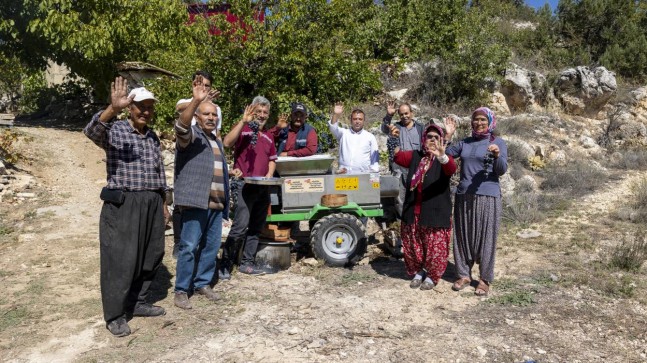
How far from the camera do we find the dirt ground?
3.52 metres

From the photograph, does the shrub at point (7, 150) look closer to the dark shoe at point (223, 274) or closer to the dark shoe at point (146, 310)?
the dark shoe at point (223, 274)

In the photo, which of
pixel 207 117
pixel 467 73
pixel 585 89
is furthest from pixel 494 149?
pixel 585 89

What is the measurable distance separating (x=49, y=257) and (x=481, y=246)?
4.62 meters

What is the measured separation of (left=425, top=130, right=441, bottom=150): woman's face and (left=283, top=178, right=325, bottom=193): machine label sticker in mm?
1305

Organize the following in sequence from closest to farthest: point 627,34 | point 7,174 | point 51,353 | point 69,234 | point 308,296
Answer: point 51,353 → point 308,296 → point 69,234 → point 7,174 → point 627,34

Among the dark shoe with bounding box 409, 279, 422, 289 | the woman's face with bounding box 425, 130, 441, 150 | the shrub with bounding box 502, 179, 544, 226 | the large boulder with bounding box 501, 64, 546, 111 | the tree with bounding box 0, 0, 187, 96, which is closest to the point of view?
the woman's face with bounding box 425, 130, 441, 150

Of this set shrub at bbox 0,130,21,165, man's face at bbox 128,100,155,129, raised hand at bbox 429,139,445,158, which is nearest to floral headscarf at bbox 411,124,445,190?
raised hand at bbox 429,139,445,158

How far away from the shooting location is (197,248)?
14.1 ft

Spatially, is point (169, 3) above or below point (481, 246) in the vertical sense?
above

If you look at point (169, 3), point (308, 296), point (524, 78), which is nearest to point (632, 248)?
point (308, 296)

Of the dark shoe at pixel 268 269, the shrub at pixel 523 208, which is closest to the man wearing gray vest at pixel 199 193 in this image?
the dark shoe at pixel 268 269

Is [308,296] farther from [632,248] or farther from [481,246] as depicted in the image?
[632,248]

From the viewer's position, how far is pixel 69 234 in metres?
6.61

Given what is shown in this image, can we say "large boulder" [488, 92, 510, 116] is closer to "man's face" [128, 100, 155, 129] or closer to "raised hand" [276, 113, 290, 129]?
"raised hand" [276, 113, 290, 129]
